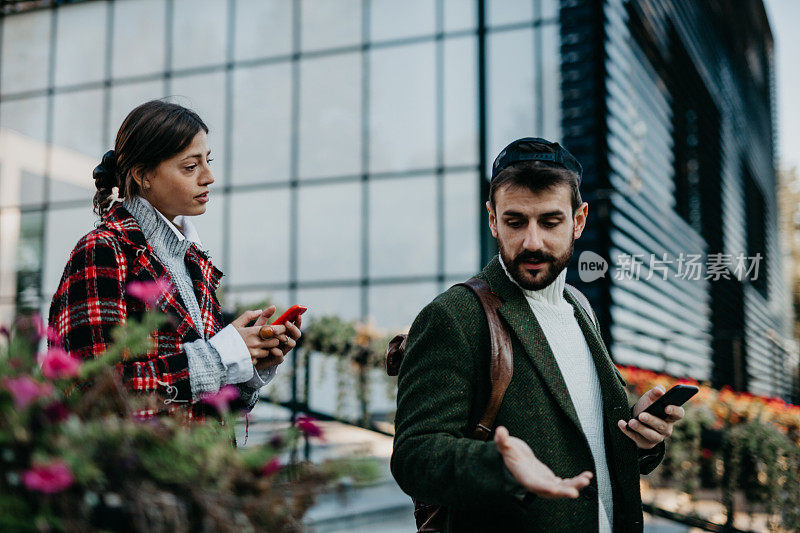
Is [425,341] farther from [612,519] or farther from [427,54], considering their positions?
[427,54]

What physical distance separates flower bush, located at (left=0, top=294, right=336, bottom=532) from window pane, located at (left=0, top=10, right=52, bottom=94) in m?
14.1

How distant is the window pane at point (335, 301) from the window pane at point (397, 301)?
0.25 metres

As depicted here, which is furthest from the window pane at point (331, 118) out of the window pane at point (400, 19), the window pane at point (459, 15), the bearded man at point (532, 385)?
the bearded man at point (532, 385)

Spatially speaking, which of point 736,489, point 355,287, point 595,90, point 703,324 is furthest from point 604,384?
point 703,324

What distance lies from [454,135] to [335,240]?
2.29 m

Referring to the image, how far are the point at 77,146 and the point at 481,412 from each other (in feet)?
41.3

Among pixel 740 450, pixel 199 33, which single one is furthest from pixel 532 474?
pixel 199 33

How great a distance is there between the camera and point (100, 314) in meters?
1.67

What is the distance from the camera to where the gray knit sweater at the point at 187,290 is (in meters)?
1.74

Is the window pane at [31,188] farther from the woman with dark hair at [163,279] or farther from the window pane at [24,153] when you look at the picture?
the woman with dark hair at [163,279]

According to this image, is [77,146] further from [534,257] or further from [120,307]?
[534,257]

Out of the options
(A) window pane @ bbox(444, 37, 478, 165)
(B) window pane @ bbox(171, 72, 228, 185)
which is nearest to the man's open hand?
(A) window pane @ bbox(444, 37, 478, 165)

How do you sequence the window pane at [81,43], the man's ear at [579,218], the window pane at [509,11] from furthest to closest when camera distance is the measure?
the window pane at [81,43], the window pane at [509,11], the man's ear at [579,218]
